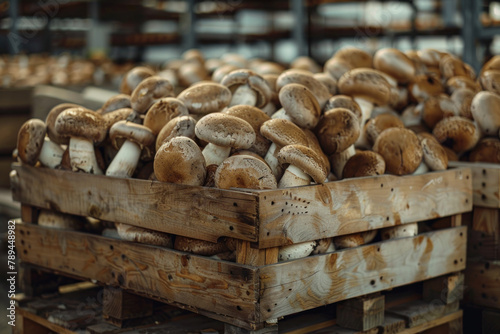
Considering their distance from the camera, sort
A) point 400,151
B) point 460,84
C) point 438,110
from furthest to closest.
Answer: point 460,84 → point 438,110 → point 400,151

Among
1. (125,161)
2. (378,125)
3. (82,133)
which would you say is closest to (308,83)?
(378,125)

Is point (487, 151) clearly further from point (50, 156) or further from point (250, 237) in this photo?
point (50, 156)

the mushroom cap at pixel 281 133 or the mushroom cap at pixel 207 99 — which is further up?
the mushroom cap at pixel 207 99

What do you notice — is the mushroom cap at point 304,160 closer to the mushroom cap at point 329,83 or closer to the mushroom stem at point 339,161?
the mushroom stem at point 339,161

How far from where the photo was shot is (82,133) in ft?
8.63

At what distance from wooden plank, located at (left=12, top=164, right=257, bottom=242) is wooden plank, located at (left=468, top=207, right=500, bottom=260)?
1.47m

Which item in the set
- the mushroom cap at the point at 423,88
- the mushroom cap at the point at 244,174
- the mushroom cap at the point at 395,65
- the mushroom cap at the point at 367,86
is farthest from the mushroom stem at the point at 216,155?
the mushroom cap at the point at 423,88

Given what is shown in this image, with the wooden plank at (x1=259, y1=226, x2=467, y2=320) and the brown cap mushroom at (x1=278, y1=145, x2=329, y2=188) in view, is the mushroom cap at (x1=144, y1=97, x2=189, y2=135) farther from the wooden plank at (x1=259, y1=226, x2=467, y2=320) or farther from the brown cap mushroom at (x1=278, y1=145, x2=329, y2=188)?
the wooden plank at (x1=259, y1=226, x2=467, y2=320)

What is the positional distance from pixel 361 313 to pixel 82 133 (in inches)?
55.3

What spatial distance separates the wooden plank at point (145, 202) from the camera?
209 cm

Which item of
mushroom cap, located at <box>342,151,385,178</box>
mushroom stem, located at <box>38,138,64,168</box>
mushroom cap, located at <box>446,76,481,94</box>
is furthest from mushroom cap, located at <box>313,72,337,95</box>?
mushroom stem, located at <box>38,138,64,168</box>

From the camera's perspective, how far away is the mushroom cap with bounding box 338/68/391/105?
301cm

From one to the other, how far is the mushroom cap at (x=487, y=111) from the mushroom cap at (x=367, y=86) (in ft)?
1.48

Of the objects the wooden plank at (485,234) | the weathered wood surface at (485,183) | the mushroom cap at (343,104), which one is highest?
the mushroom cap at (343,104)
